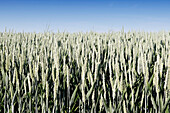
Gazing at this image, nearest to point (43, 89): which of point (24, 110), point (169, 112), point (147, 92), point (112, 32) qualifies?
point (24, 110)

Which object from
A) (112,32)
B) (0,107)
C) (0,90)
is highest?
(112,32)

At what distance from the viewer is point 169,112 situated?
1.12 meters

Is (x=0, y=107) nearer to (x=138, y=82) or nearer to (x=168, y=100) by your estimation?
(x=138, y=82)

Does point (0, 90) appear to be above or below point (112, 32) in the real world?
below

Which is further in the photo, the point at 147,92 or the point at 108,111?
the point at 147,92

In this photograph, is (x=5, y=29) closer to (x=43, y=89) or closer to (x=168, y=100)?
(x=43, y=89)

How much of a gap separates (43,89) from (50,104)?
0.13 metres

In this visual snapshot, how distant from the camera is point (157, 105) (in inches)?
43.5

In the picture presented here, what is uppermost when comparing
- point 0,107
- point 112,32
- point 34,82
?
point 112,32

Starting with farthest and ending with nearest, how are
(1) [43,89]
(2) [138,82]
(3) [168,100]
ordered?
(2) [138,82], (1) [43,89], (3) [168,100]

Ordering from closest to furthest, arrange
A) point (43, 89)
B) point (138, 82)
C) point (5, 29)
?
point (43, 89) < point (138, 82) < point (5, 29)

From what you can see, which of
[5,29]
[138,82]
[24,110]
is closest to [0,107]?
[24,110]

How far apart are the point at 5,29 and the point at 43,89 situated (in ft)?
13.4

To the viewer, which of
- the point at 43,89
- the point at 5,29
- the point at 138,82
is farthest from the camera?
the point at 5,29
